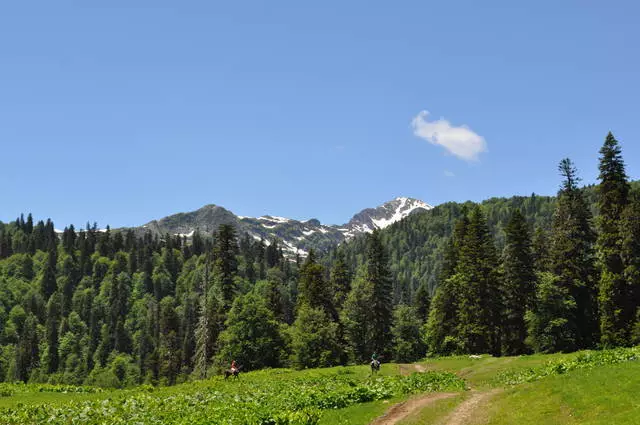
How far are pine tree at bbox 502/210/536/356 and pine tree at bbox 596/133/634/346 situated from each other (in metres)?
8.21

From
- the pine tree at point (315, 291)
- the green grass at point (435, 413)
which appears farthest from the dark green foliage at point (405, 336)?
the green grass at point (435, 413)

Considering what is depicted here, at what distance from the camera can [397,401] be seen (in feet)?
103

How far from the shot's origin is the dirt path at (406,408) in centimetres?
2677

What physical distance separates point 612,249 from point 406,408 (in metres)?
41.7

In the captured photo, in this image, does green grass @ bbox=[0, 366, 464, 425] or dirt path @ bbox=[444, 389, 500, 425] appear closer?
dirt path @ bbox=[444, 389, 500, 425]

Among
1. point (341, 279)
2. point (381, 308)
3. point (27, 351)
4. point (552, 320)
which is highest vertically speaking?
point (341, 279)

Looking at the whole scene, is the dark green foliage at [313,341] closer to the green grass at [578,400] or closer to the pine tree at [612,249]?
the pine tree at [612,249]

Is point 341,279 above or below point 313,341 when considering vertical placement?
above

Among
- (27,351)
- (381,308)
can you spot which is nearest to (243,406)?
(381,308)

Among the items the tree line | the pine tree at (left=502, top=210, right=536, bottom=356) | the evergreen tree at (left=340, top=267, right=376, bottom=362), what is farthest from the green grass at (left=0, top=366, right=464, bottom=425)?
the evergreen tree at (left=340, top=267, right=376, bottom=362)

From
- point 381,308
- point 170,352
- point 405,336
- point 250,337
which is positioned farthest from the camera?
point 170,352

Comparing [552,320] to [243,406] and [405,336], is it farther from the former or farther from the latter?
[243,406]

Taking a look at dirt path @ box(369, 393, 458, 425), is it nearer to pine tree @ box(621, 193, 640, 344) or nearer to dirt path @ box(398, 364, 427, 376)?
dirt path @ box(398, 364, 427, 376)

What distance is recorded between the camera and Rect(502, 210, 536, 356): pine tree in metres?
66.2
